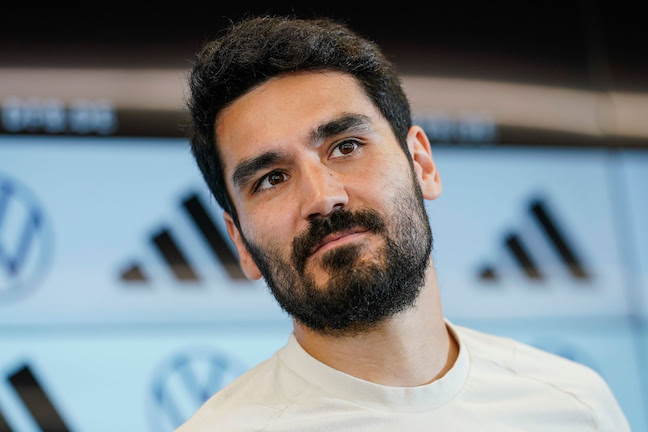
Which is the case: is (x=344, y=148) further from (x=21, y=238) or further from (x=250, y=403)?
(x=21, y=238)

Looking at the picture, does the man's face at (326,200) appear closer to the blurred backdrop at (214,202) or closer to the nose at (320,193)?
the nose at (320,193)

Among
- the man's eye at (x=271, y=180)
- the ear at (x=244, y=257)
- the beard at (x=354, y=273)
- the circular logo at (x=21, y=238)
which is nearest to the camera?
the beard at (x=354, y=273)

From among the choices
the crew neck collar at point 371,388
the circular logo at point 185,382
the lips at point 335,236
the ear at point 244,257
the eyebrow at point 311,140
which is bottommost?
the circular logo at point 185,382

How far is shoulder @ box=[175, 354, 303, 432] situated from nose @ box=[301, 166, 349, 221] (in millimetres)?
304

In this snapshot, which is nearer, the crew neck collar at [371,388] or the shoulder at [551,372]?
the crew neck collar at [371,388]

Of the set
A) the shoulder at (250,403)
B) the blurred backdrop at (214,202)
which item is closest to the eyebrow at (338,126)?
the shoulder at (250,403)

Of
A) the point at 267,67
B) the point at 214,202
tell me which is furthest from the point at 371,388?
the point at 214,202

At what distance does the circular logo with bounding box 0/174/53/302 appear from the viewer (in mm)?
2131

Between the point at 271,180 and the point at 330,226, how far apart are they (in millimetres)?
172

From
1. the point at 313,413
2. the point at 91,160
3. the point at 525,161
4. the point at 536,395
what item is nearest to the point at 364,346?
the point at 313,413

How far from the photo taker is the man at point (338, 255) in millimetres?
1222

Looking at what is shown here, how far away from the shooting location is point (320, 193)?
121cm

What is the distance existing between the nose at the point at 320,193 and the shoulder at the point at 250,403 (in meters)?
0.30

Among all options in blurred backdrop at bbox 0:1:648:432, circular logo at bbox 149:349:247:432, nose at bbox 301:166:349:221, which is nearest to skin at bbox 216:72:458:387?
nose at bbox 301:166:349:221
